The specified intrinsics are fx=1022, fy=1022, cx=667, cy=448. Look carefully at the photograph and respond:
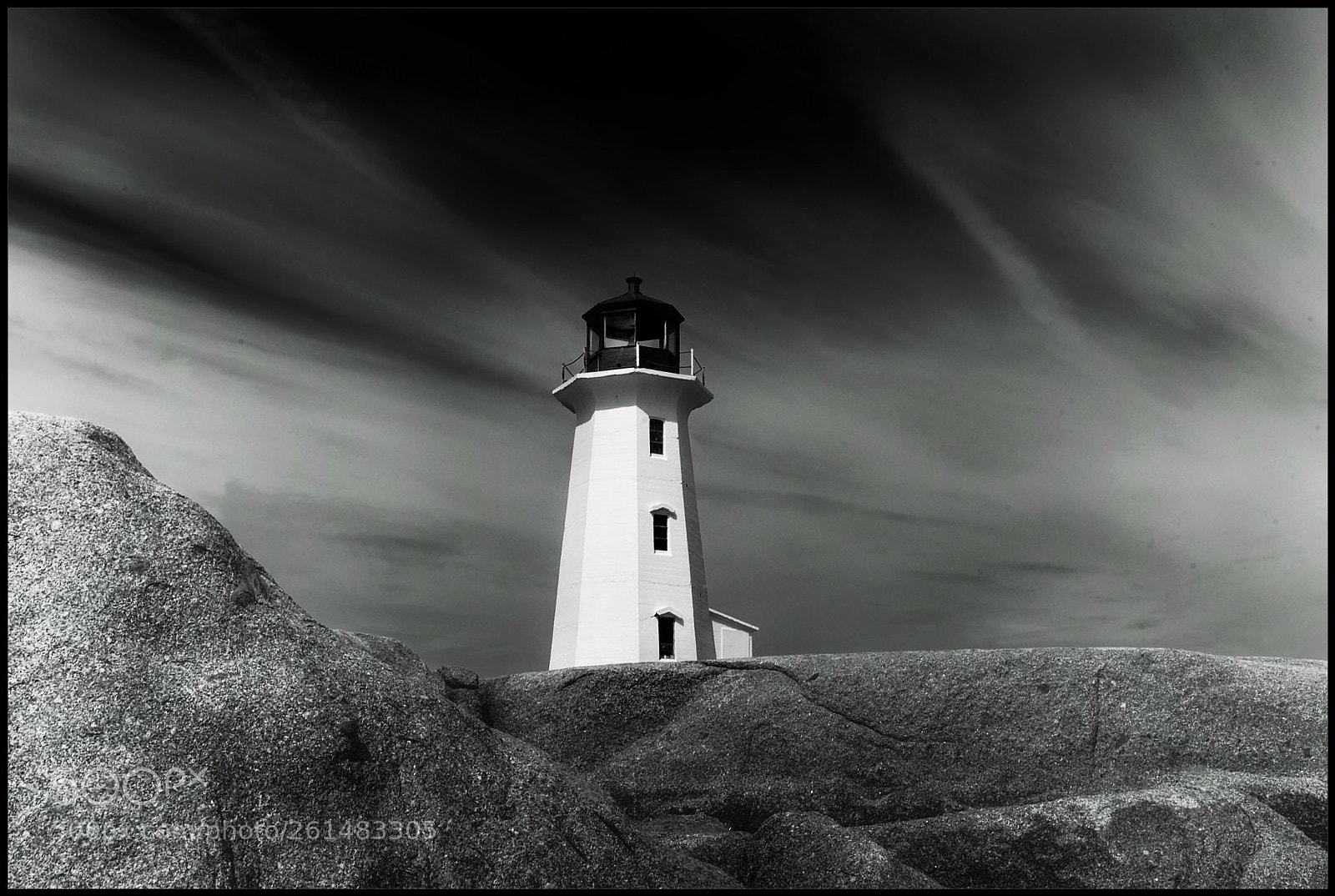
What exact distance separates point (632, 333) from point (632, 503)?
548 centimetres

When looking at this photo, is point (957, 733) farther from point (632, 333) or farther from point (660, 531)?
point (632, 333)

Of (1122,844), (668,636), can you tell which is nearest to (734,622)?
(668,636)

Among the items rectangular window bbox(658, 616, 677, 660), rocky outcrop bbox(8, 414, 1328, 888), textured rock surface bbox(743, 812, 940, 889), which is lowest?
textured rock surface bbox(743, 812, 940, 889)

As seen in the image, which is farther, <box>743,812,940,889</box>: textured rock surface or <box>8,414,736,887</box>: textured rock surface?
<box>743,812,940,889</box>: textured rock surface

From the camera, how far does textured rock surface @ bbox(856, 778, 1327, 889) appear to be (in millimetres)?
9312

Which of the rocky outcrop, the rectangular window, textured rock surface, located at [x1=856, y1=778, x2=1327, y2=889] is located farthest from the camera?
the rectangular window

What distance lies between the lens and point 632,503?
26766mm

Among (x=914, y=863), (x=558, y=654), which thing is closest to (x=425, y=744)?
(x=914, y=863)

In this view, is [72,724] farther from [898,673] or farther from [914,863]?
[898,673]

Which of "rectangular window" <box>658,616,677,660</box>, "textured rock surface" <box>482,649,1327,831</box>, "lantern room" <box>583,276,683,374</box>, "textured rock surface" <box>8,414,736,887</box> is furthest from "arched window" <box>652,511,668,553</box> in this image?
"textured rock surface" <box>8,414,736,887</box>

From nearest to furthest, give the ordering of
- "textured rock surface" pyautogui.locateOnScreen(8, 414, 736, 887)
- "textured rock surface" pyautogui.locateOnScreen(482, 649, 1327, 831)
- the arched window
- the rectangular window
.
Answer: "textured rock surface" pyautogui.locateOnScreen(8, 414, 736, 887), "textured rock surface" pyautogui.locateOnScreen(482, 649, 1327, 831), the rectangular window, the arched window

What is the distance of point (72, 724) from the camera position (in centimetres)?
848

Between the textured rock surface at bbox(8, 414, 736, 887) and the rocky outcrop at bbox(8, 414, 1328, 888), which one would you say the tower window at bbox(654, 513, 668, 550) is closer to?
the rocky outcrop at bbox(8, 414, 1328, 888)

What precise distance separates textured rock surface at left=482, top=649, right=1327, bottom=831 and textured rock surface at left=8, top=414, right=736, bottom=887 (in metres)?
2.72
